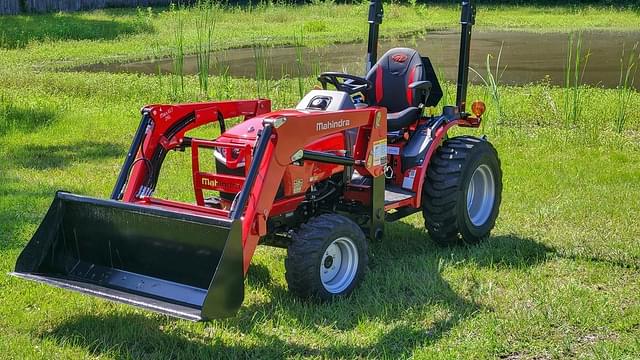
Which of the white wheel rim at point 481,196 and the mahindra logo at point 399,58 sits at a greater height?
the mahindra logo at point 399,58

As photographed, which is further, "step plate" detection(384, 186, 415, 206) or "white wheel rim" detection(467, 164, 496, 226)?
"white wheel rim" detection(467, 164, 496, 226)

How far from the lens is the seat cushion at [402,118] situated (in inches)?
257

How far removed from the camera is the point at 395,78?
6789 mm

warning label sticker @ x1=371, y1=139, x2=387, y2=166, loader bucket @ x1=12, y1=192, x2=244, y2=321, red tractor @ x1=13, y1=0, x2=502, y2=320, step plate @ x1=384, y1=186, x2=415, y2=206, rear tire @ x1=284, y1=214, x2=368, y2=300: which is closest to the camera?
loader bucket @ x1=12, y1=192, x2=244, y2=321

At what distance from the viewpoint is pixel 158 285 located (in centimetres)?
511

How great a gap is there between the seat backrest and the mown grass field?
3.43 feet

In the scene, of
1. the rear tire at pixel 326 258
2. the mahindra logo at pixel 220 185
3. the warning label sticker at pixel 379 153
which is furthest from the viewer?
the warning label sticker at pixel 379 153

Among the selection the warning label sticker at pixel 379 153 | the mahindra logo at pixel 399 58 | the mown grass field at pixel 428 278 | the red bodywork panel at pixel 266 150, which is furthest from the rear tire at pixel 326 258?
the mahindra logo at pixel 399 58

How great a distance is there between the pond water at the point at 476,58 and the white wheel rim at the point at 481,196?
805 centimetres

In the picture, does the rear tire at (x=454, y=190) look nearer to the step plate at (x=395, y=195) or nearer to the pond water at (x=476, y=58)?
the step plate at (x=395, y=195)

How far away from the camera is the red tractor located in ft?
16.4

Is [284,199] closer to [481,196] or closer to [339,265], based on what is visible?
[339,265]

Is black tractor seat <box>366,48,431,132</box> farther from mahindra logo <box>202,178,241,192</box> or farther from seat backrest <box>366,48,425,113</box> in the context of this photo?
mahindra logo <box>202,178,241,192</box>

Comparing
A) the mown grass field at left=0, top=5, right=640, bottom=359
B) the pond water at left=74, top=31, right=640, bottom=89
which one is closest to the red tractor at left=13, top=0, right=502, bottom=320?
the mown grass field at left=0, top=5, right=640, bottom=359
